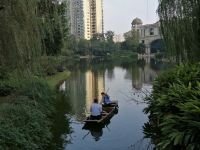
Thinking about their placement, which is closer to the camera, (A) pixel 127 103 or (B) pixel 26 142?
(B) pixel 26 142

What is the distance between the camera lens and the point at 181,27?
50.3 ft

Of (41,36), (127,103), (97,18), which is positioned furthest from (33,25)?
(97,18)

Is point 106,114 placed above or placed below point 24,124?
below

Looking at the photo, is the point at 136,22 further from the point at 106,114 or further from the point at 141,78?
the point at 106,114

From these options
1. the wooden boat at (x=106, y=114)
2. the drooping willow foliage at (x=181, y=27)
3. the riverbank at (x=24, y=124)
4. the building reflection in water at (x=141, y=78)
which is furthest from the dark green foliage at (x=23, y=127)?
the building reflection in water at (x=141, y=78)

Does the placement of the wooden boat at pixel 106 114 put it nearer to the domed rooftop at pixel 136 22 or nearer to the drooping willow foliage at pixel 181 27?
the drooping willow foliage at pixel 181 27

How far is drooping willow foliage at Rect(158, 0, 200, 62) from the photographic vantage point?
1473 cm

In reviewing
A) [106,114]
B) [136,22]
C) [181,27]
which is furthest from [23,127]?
[136,22]

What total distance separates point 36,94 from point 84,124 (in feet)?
9.44

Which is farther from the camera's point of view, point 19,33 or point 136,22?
point 136,22

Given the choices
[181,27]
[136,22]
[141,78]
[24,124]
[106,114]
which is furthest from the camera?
[136,22]

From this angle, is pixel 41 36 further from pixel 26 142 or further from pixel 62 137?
pixel 62 137

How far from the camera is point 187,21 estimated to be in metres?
15.1

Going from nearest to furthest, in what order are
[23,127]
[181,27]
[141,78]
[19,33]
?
[19,33] → [23,127] → [181,27] → [141,78]
